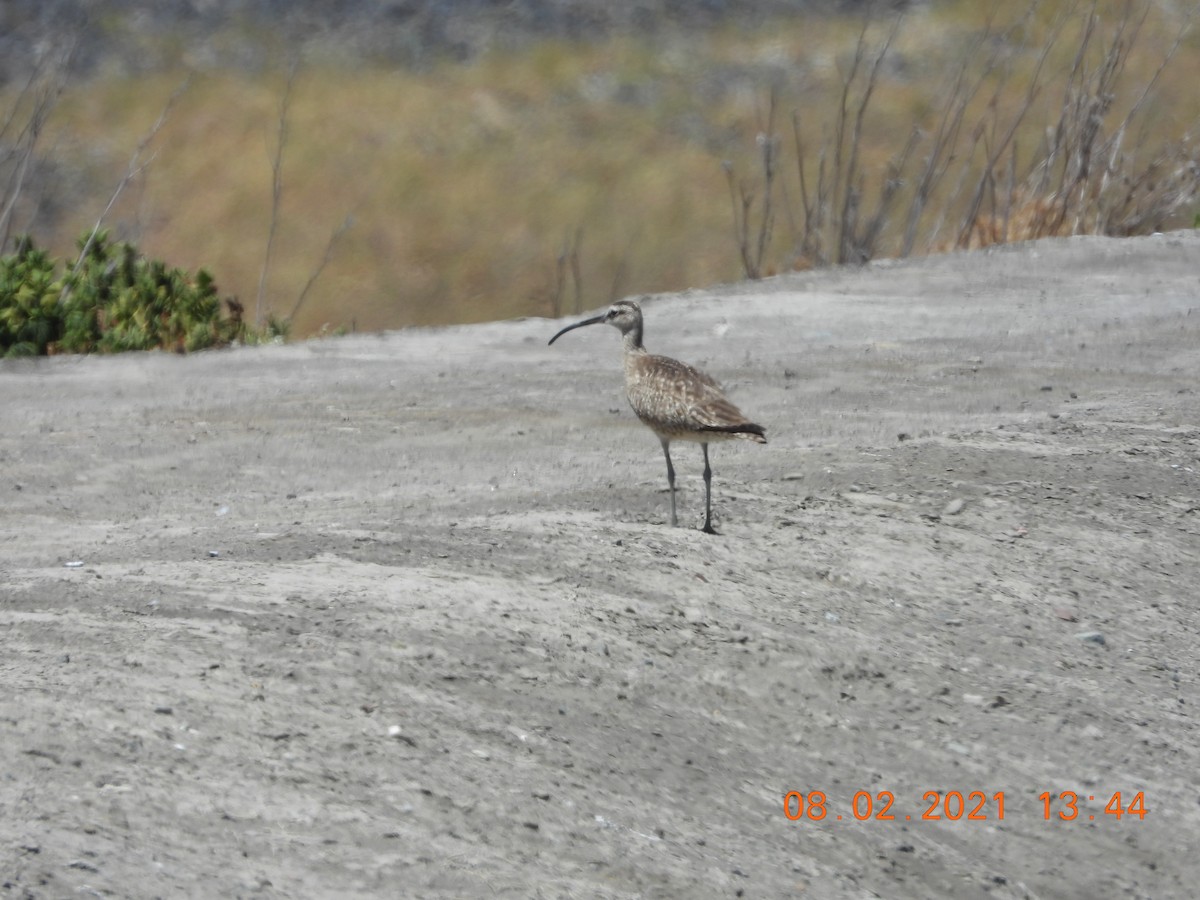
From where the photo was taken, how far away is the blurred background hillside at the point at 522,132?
1634 centimetres

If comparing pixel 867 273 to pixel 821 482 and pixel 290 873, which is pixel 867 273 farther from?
pixel 290 873

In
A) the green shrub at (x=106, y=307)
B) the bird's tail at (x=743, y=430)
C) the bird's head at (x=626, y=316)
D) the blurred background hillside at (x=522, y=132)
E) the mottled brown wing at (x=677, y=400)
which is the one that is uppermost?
the blurred background hillside at (x=522, y=132)

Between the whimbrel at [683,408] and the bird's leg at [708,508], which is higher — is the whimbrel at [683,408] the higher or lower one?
the higher one

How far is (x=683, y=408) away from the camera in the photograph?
260 inches

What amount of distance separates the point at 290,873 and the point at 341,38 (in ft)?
56.4

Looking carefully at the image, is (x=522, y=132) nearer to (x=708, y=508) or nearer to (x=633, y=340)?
(x=633, y=340)

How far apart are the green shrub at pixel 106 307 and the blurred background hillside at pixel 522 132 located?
320 centimetres

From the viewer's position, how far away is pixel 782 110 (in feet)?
62.4

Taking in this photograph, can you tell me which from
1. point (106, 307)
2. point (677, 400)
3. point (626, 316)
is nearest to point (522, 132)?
point (106, 307)
